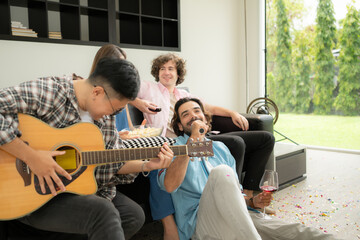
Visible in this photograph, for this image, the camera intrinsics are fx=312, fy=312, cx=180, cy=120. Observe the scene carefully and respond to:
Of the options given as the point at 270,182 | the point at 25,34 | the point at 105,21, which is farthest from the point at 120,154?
the point at 105,21

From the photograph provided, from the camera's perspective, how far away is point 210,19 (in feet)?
15.5

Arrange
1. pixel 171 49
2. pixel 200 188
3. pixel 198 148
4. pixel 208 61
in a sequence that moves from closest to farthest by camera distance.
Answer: pixel 198 148
pixel 200 188
pixel 171 49
pixel 208 61

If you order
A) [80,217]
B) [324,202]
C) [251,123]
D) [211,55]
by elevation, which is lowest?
[324,202]

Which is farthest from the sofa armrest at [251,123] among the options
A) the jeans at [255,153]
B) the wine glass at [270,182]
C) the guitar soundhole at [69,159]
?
the guitar soundhole at [69,159]

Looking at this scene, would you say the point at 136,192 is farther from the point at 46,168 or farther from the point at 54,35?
the point at 54,35

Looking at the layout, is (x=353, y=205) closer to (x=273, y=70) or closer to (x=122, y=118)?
(x=122, y=118)

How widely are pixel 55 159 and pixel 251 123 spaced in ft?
6.03

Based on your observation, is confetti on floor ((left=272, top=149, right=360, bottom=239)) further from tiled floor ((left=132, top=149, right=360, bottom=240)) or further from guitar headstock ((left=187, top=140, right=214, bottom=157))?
guitar headstock ((left=187, top=140, right=214, bottom=157))

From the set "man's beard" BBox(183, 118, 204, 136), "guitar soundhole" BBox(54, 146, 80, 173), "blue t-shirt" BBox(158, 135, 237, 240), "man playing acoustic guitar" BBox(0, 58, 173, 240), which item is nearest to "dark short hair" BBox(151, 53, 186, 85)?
"man's beard" BBox(183, 118, 204, 136)

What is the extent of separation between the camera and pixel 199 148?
1456mm

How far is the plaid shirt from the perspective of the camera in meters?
1.09

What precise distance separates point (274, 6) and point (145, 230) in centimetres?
423

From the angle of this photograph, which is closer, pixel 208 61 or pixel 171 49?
pixel 171 49

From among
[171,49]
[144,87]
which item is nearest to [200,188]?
[144,87]
